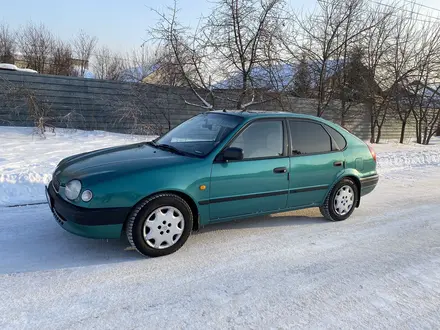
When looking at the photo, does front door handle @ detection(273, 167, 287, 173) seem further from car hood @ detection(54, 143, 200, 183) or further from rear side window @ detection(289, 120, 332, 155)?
car hood @ detection(54, 143, 200, 183)

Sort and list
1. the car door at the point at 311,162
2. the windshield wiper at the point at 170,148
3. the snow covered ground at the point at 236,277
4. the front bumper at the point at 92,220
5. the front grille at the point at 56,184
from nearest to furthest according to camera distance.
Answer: the snow covered ground at the point at 236,277 < the front bumper at the point at 92,220 < the front grille at the point at 56,184 < the windshield wiper at the point at 170,148 < the car door at the point at 311,162

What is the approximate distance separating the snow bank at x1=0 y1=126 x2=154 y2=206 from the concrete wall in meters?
0.51

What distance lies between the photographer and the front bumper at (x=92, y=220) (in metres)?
3.30

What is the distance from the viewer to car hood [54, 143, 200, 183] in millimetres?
3486

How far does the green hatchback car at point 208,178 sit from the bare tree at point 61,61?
20.6m

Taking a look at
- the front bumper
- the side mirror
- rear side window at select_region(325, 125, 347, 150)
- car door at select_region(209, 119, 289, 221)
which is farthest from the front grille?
rear side window at select_region(325, 125, 347, 150)

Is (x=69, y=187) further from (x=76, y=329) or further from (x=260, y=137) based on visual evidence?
(x=260, y=137)

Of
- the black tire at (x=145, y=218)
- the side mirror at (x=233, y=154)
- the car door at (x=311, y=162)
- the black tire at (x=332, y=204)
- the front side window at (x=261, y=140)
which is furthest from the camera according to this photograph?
the black tire at (x=332, y=204)

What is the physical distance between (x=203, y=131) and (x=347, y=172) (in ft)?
7.05

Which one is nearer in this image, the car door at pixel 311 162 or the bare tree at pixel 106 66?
the car door at pixel 311 162

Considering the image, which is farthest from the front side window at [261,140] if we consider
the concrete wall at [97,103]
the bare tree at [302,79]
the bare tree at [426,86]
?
the bare tree at [426,86]

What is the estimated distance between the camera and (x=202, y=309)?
8.86 ft

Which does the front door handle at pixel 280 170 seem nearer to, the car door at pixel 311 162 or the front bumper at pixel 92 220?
the car door at pixel 311 162

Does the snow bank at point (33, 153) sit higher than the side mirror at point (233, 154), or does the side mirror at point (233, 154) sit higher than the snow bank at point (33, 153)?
the side mirror at point (233, 154)
